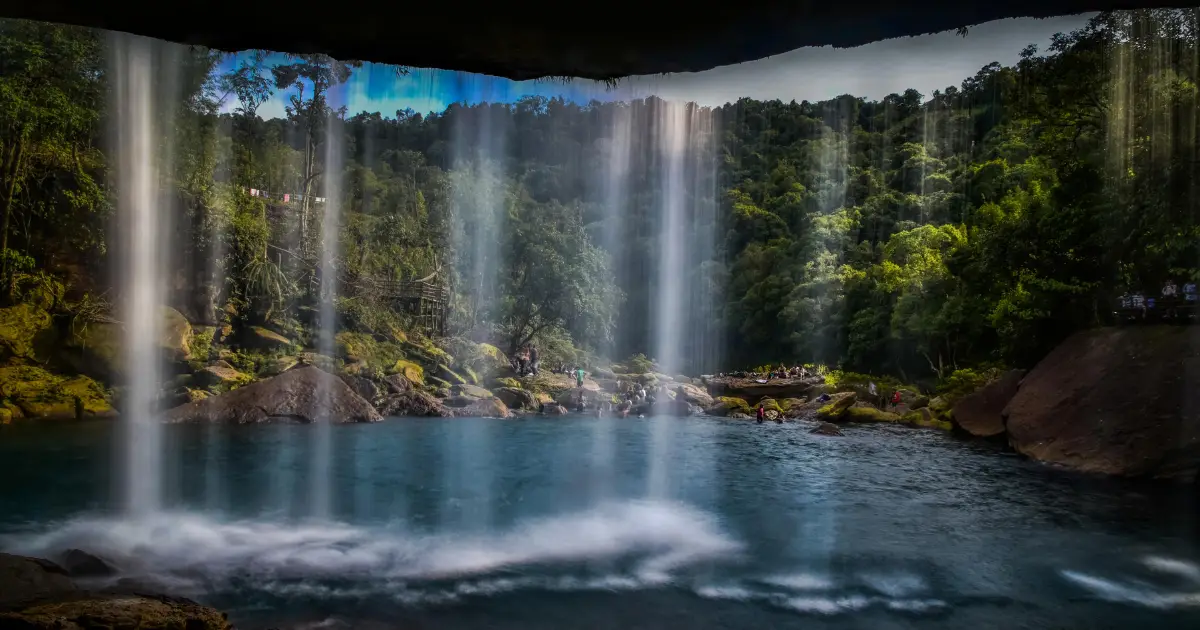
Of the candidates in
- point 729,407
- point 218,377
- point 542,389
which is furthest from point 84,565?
point 729,407

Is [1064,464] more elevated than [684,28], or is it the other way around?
[684,28]

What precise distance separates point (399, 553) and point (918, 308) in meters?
23.4

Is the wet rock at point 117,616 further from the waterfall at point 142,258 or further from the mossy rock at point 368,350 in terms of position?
the mossy rock at point 368,350

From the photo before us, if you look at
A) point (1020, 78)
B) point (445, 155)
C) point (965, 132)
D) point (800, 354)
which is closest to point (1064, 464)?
point (1020, 78)

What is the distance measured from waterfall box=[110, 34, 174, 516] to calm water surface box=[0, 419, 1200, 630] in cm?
230

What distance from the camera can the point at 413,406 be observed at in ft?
77.8

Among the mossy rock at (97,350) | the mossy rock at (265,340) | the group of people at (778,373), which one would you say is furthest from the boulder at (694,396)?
the mossy rock at (97,350)

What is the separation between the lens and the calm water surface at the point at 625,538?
6492 mm

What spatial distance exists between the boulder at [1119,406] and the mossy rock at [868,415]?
6.26 meters

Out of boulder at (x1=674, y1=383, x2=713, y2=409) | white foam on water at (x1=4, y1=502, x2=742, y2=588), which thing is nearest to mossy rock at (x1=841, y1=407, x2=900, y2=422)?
boulder at (x1=674, y1=383, x2=713, y2=409)

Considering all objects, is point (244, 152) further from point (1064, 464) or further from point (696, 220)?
point (1064, 464)

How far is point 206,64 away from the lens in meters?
23.5

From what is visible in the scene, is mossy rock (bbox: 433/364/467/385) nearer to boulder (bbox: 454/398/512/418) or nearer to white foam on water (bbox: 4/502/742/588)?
boulder (bbox: 454/398/512/418)

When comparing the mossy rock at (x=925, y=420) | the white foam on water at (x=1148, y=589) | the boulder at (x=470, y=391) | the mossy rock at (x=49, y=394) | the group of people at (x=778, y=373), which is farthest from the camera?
the group of people at (x=778, y=373)
